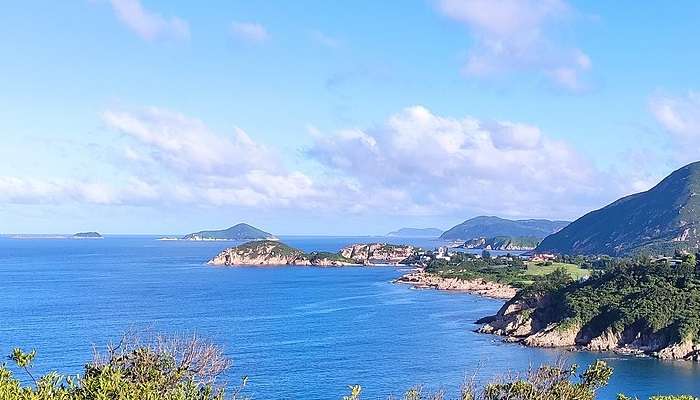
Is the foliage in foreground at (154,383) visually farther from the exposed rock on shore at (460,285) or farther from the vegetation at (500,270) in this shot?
the vegetation at (500,270)

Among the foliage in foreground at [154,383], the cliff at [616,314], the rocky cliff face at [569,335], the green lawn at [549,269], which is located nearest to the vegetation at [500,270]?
the green lawn at [549,269]

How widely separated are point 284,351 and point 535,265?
4720 inches

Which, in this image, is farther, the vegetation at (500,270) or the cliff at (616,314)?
the vegetation at (500,270)

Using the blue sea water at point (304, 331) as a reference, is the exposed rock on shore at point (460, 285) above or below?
above

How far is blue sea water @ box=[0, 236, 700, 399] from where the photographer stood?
208 feet

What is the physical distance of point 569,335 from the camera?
8481 centimetres

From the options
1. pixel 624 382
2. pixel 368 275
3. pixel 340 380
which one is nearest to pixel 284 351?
pixel 340 380

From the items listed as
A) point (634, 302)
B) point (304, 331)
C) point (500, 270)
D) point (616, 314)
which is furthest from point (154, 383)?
point (500, 270)

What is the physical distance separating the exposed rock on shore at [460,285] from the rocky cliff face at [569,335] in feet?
146

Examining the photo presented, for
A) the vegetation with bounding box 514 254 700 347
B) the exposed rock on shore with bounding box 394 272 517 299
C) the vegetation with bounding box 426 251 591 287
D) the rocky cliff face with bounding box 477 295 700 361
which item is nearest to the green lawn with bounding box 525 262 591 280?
the vegetation with bounding box 426 251 591 287

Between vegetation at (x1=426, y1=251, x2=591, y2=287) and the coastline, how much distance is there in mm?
1805

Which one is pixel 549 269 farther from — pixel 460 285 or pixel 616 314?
pixel 616 314

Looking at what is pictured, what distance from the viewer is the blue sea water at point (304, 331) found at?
208 ft

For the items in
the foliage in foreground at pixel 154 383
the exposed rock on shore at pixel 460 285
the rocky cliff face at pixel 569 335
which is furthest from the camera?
the exposed rock on shore at pixel 460 285
